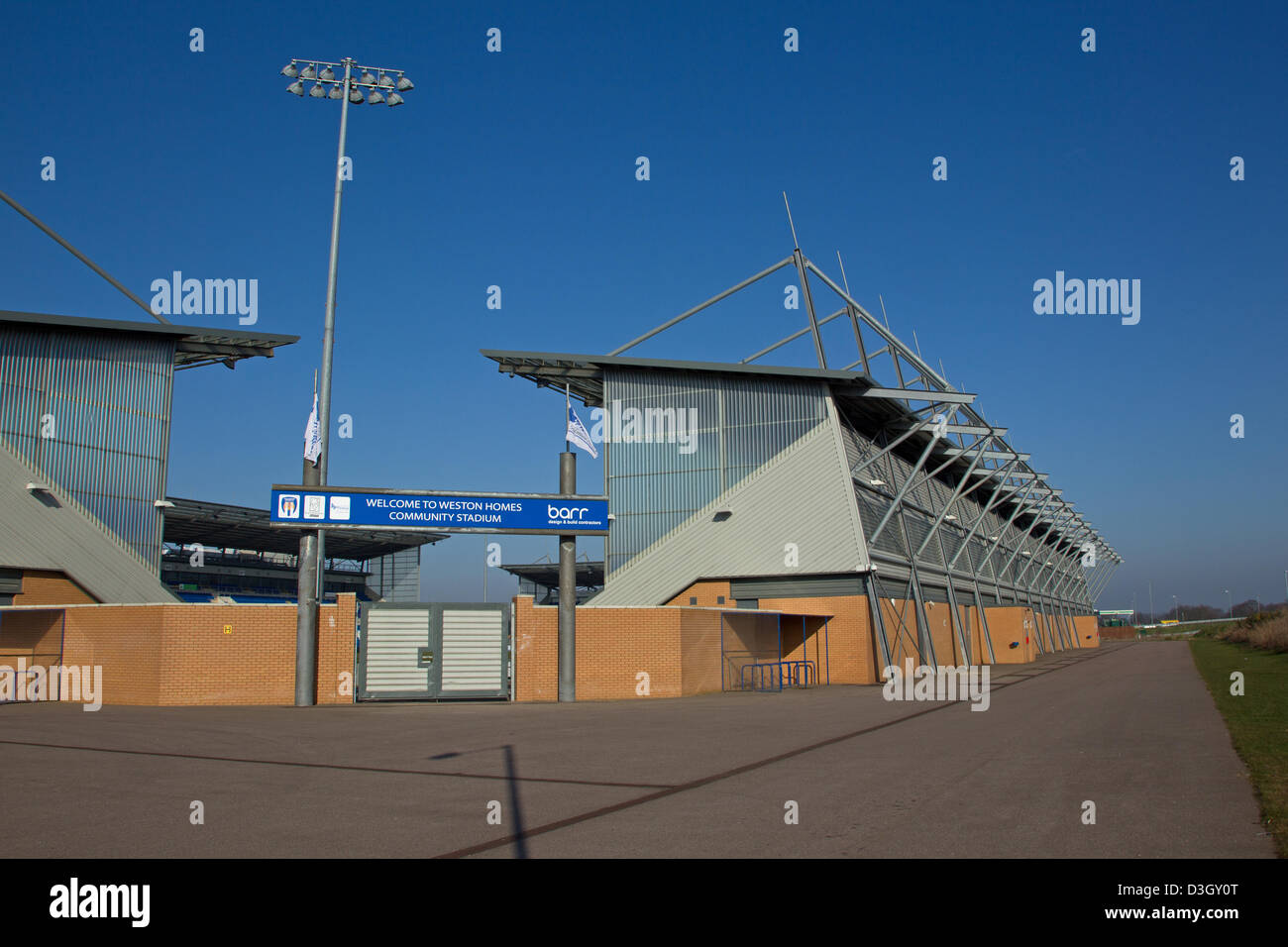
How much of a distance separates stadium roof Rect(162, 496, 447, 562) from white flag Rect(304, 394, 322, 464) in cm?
2247

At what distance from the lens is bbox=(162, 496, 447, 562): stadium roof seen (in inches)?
2014

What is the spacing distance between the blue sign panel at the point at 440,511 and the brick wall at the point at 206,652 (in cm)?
221

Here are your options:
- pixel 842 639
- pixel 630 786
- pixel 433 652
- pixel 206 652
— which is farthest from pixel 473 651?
pixel 630 786

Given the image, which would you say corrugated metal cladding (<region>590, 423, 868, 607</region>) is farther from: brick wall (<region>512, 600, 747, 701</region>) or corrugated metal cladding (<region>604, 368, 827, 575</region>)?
brick wall (<region>512, 600, 747, 701</region>)

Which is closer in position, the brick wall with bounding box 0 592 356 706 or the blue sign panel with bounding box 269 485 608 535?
the brick wall with bounding box 0 592 356 706

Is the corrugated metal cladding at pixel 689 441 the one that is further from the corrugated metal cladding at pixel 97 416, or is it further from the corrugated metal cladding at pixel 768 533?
the corrugated metal cladding at pixel 97 416

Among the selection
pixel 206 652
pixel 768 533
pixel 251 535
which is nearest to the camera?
pixel 206 652

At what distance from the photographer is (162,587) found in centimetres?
3416

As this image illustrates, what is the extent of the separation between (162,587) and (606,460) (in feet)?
54.0

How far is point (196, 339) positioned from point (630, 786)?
2927 cm

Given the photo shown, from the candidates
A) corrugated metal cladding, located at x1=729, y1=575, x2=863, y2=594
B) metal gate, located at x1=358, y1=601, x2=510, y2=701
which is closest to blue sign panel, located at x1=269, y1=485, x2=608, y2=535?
metal gate, located at x1=358, y1=601, x2=510, y2=701

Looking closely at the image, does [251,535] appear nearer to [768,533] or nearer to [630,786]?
[768,533]

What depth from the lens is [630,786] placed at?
1117 centimetres
